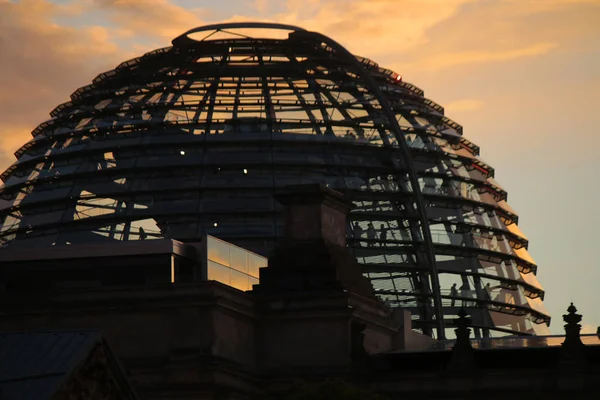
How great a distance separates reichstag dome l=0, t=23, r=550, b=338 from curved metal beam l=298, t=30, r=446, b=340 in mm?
80

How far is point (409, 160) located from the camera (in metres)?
97.8

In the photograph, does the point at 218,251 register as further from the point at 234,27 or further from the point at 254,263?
the point at 234,27

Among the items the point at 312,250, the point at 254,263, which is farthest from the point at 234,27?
the point at 312,250

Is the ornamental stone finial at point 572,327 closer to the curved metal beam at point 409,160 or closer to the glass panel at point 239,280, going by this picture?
the glass panel at point 239,280

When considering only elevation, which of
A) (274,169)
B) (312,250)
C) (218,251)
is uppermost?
(274,169)

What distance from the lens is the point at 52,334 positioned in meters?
44.8

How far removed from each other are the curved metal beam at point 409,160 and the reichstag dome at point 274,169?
80 millimetres

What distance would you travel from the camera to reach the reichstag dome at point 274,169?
93.6 meters

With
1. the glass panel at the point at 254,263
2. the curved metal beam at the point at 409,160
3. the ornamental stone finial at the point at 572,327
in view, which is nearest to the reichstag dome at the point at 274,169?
the curved metal beam at the point at 409,160

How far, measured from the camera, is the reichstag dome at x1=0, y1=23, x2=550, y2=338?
307ft

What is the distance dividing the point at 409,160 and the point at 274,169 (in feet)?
20.0

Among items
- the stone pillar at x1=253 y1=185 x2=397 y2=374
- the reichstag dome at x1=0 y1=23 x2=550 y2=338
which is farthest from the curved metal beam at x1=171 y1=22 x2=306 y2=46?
the stone pillar at x1=253 y1=185 x2=397 y2=374

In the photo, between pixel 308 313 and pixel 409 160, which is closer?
pixel 308 313

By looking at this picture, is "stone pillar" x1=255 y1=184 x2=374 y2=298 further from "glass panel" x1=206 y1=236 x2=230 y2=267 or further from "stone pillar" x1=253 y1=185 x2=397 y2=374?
"glass panel" x1=206 y1=236 x2=230 y2=267
